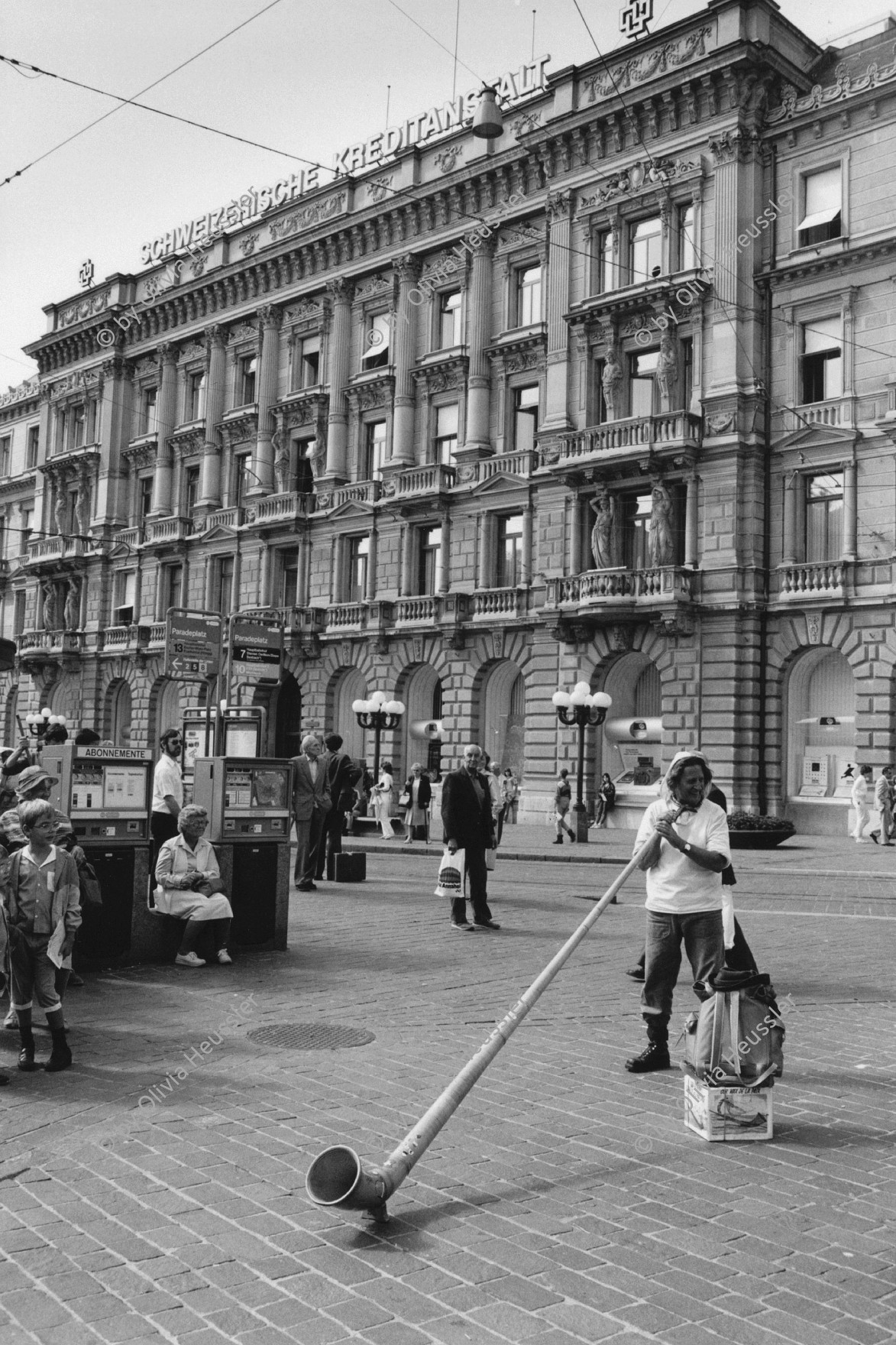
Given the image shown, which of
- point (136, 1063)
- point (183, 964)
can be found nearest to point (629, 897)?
point (183, 964)

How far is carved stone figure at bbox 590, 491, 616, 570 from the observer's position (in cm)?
3316

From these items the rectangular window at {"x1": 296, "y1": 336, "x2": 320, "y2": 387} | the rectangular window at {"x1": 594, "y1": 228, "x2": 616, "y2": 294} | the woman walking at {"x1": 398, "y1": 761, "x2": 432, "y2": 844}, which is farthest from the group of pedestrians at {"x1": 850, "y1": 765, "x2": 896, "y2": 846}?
the rectangular window at {"x1": 296, "y1": 336, "x2": 320, "y2": 387}

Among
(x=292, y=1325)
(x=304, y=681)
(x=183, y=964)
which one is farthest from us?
(x=304, y=681)

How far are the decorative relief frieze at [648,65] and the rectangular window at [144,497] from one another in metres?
24.7

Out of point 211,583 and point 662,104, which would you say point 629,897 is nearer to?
point 662,104

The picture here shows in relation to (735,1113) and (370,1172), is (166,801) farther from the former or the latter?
(370,1172)

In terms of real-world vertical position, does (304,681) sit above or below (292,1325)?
above

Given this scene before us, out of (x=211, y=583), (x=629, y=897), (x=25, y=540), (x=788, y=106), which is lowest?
(x=629, y=897)

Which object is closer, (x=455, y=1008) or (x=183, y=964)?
(x=455, y=1008)

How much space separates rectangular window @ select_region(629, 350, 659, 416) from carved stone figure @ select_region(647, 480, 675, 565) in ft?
8.42

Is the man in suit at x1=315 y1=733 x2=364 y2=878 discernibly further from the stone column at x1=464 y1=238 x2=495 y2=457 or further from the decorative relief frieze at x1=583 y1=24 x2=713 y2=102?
the decorative relief frieze at x1=583 y1=24 x2=713 y2=102

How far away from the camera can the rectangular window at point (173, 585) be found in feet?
159

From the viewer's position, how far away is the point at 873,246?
29.3 meters

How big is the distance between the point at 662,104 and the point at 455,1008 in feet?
99.3
